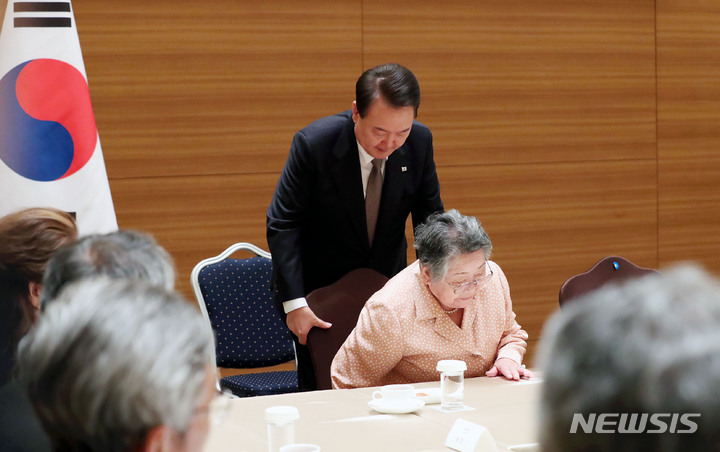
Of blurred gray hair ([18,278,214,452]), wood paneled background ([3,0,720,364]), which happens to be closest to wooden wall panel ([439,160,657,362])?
wood paneled background ([3,0,720,364])

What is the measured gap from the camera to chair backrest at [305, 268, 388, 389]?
116 inches

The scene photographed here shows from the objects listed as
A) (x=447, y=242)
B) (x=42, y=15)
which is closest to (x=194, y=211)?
(x=42, y=15)

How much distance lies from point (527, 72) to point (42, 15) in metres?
2.62

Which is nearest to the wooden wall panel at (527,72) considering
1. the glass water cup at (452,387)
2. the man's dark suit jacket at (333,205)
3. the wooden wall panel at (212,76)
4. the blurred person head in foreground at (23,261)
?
the wooden wall panel at (212,76)

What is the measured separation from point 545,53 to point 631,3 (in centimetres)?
63

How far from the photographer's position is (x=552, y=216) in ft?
16.6

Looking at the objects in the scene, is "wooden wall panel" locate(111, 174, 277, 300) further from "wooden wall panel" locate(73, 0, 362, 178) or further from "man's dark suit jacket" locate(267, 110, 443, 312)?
"man's dark suit jacket" locate(267, 110, 443, 312)

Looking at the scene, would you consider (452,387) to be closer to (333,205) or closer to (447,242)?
(447,242)

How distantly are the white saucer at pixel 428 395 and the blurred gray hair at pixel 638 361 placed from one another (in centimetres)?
177

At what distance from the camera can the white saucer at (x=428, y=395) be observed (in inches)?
95.3

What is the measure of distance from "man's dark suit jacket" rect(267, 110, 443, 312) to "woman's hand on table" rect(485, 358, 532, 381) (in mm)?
640

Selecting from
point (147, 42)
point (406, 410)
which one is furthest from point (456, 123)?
point (406, 410)

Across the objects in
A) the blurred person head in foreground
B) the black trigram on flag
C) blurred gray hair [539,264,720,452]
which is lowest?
the blurred person head in foreground

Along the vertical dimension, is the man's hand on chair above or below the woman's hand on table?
above
